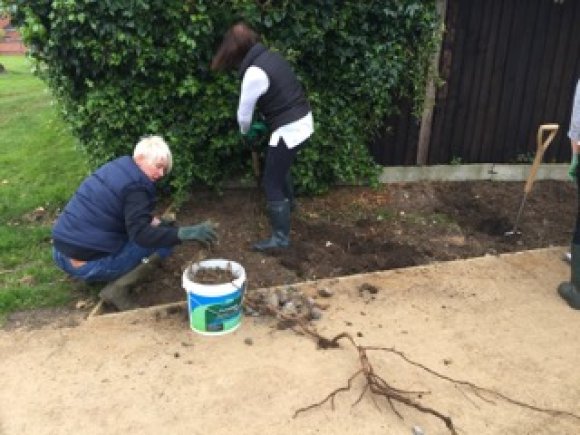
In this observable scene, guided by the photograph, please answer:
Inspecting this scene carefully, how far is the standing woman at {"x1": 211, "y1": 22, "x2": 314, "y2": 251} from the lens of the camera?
413 cm

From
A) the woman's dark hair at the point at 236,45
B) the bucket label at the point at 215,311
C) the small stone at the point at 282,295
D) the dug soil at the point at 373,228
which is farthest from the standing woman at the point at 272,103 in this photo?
the bucket label at the point at 215,311

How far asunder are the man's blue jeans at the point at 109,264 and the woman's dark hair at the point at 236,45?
1460mm

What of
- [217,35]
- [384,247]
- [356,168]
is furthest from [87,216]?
[356,168]

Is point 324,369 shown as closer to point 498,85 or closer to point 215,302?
point 215,302

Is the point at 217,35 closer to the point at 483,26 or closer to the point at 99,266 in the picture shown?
the point at 99,266

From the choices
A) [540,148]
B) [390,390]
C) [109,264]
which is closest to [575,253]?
[540,148]


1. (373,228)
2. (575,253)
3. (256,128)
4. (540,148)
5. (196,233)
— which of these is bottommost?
(373,228)

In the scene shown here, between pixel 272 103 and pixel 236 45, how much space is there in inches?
18.9

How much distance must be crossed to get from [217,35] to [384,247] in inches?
87.9

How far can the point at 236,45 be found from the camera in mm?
4156

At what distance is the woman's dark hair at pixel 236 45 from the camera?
4141 millimetres

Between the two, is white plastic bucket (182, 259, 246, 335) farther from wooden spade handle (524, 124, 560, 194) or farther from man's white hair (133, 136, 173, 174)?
wooden spade handle (524, 124, 560, 194)

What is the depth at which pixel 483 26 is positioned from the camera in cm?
568

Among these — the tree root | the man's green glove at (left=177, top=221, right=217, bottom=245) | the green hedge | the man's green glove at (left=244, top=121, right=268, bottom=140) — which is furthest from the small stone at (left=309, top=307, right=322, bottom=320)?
the green hedge
